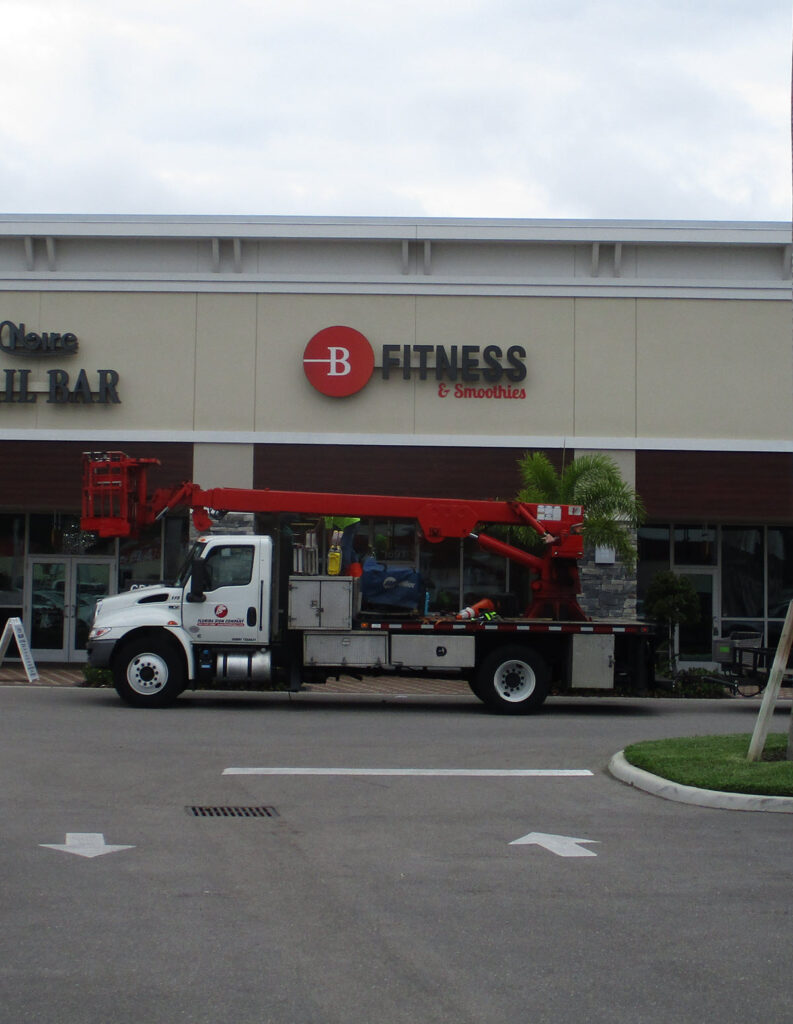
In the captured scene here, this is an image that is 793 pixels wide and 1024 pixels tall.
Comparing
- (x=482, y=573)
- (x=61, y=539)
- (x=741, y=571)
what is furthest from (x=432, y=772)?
(x=61, y=539)

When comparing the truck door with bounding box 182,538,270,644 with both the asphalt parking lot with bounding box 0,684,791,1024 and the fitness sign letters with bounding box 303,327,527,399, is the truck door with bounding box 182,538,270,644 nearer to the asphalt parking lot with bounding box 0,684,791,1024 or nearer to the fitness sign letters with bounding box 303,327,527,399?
the asphalt parking lot with bounding box 0,684,791,1024

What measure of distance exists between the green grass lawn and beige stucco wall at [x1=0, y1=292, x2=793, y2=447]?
11.3 metres

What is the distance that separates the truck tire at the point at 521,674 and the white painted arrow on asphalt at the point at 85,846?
893 cm

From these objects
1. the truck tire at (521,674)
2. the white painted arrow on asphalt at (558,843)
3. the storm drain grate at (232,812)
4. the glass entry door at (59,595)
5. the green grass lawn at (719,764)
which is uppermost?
the glass entry door at (59,595)

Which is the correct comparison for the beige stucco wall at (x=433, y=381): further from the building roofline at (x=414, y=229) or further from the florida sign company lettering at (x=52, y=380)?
the building roofline at (x=414, y=229)

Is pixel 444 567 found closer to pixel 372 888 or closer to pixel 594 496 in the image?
pixel 594 496

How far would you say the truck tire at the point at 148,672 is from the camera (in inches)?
641

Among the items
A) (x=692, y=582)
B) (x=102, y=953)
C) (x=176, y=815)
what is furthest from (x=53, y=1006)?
(x=692, y=582)

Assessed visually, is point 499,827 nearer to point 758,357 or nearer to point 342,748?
point 342,748

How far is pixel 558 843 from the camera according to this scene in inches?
328

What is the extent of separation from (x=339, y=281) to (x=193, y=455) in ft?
14.7

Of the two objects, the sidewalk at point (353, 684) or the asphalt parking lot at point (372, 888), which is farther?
the sidewalk at point (353, 684)

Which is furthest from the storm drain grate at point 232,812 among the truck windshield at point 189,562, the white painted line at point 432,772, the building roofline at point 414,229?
the building roofline at point 414,229

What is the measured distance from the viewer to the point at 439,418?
23016mm
